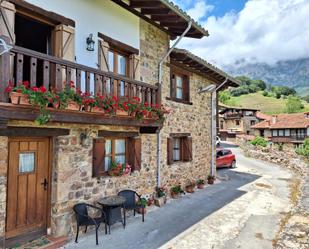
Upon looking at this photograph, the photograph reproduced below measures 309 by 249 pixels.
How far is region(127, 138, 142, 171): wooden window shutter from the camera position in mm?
8500

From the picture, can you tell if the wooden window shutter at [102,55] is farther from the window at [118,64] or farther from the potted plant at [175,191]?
the potted plant at [175,191]

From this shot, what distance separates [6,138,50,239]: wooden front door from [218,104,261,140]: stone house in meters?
50.5

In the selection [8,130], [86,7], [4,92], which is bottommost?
[8,130]

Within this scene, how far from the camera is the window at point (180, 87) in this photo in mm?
11359

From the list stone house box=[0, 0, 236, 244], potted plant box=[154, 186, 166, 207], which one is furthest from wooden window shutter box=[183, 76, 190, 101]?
potted plant box=[154, 186, 166, 207]

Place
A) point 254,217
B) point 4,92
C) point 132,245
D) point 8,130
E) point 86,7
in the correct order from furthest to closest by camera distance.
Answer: point 254,217
point 86,7
point 132,245
point 8,130
point 4,92

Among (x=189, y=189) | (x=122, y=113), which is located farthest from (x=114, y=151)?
(x=189, y=189)

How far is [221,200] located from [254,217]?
2.05 meters

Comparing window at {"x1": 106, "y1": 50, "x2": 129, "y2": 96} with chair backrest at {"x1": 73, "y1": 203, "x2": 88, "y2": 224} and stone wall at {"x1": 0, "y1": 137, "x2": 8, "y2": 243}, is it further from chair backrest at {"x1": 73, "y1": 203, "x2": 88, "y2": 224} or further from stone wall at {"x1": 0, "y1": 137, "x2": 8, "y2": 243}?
stone wall at {"x1": 0, "y1": 137, "x2": 8, "y2": 243}

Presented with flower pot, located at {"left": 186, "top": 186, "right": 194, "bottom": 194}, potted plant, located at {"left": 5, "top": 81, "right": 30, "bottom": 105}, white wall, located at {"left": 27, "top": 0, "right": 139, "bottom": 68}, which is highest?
white wall, located at {"left": 27, "top": 0, "right": 139, "bottom": 68}

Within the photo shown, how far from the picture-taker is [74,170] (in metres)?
6.57

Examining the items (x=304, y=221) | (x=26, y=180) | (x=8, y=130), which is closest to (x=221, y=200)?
(x=304, y=221)

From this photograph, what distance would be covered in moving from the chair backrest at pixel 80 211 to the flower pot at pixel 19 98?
2983 mm

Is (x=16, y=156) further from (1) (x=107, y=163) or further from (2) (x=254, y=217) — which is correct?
(2) (x=254, y=217)
